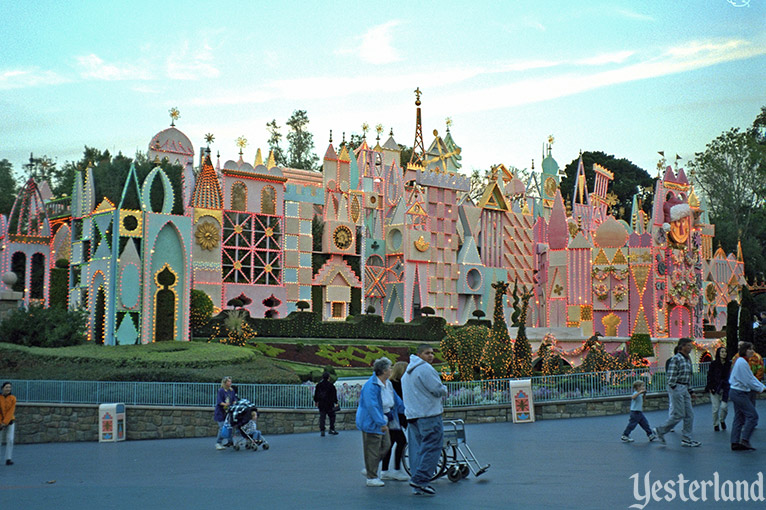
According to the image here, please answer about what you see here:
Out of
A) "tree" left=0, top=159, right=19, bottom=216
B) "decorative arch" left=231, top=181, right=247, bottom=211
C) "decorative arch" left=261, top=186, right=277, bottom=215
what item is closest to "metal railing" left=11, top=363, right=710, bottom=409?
"decorative arch" left=231, top=181, right=247, bottom=211

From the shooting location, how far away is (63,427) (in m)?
23.2

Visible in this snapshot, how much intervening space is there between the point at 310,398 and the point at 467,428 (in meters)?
4.39

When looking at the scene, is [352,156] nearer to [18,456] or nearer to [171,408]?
[171,408]

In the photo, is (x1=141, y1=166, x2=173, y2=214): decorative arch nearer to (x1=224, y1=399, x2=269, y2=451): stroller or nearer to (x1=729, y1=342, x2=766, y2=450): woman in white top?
(x1=224, y1=399, x2=269, y2=451): stroller

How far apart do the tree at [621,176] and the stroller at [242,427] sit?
68.1 m

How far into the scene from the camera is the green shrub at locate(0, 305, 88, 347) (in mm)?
30922

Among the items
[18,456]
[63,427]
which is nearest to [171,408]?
[63,427]

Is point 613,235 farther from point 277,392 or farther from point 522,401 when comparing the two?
point 277,392

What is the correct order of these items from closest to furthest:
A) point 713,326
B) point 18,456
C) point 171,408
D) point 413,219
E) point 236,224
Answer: point 18,456, point 171,408, point 236,224, point 413,219, point 713,326

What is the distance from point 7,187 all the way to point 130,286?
3357cm

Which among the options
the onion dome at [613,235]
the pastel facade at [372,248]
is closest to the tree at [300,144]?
the pastel facade at [372,248]

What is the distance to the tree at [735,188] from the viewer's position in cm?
6347

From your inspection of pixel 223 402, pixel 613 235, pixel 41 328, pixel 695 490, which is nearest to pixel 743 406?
pixel 695 490

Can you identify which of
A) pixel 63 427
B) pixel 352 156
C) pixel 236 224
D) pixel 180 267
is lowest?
pixel 63 427
